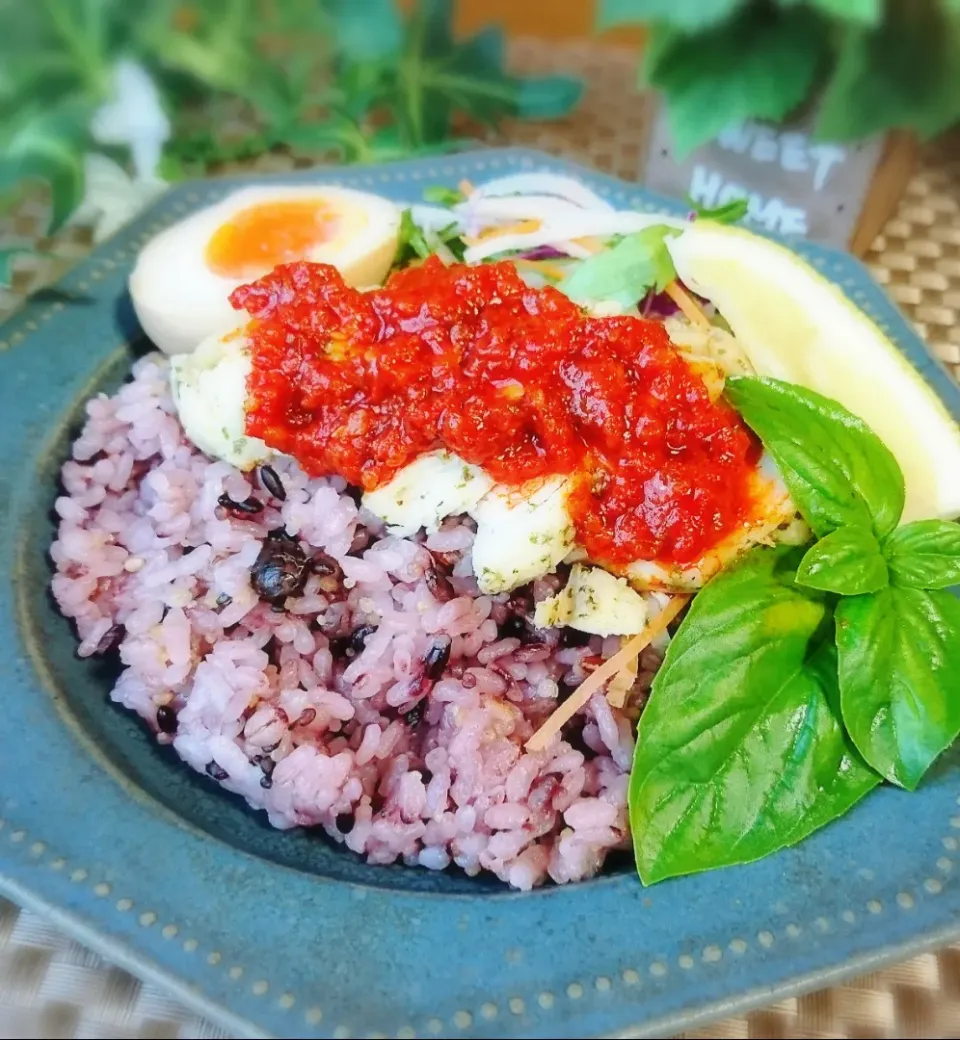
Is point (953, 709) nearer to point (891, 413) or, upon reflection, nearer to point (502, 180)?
point (891, 413)

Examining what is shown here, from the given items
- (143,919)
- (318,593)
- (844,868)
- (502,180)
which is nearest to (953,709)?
(844,868)

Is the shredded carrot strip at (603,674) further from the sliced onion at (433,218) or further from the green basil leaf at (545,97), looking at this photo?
the green basil leaf at (545,97)

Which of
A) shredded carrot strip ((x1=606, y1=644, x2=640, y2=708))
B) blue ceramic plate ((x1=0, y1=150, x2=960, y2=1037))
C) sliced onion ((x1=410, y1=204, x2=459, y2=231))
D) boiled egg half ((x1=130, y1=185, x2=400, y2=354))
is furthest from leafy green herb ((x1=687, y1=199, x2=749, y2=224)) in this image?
blue ceramic plate ((x1=0, y1=150, x2=960, y2=1037))

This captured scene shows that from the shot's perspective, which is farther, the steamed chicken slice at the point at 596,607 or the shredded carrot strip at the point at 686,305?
the shredded carrot strip at the point at 686,305

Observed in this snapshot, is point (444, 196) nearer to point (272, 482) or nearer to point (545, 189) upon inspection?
point (545, 189)

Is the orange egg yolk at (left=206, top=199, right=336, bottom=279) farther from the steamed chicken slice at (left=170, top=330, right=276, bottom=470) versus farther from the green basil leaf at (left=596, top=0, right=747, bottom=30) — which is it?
the green basil leaf at (left=596, top=0, right=747, bottom=30)

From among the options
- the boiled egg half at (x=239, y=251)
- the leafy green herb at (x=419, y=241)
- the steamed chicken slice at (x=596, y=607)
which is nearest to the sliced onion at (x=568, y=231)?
the leafy green herb at (x=419, y=241)
